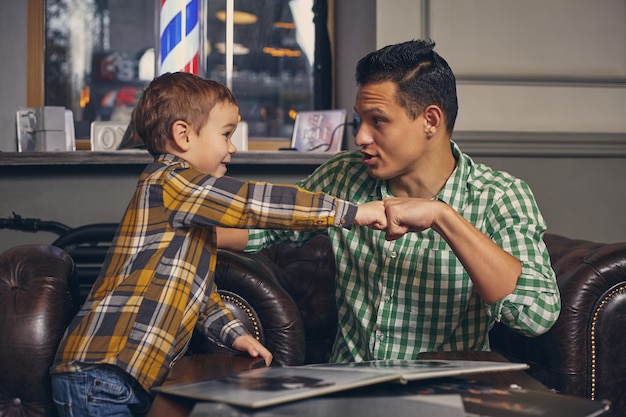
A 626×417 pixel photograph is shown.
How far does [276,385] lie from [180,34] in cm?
183

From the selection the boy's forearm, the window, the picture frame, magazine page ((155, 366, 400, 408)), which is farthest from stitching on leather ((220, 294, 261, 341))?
the window

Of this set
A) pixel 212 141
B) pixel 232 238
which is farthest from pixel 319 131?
pixel 212 141

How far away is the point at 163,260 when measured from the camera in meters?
1.48

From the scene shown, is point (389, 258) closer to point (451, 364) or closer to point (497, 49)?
point (451, 364)

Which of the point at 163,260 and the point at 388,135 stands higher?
Answer: the point at 388,135

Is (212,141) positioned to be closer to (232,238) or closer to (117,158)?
(232,238)

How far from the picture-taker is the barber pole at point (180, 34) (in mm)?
2633

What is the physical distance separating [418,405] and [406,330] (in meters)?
0.88

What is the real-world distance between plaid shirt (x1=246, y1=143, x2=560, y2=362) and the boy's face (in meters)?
0.46

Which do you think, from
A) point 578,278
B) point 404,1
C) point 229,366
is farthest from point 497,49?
point 229,366

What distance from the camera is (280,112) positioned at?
137 inches

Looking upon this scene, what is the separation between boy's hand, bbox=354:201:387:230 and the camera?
57.9 inches

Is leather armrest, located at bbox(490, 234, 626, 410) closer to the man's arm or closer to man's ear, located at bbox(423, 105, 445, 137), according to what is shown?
the man's arm

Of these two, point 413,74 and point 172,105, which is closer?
point 172,105
